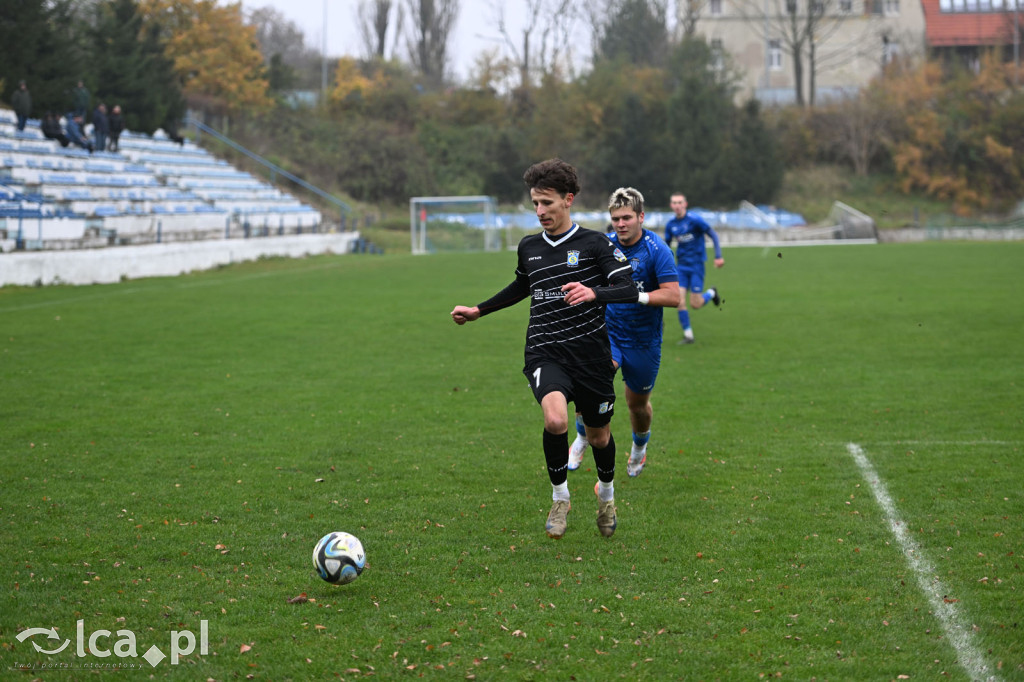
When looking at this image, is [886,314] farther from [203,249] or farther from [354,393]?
[203,249]

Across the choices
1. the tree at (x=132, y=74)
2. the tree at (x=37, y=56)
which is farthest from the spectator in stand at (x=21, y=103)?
the tree at (x=132, y=74)

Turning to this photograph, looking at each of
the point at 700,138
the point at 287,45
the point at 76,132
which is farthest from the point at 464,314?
the point at 287,45

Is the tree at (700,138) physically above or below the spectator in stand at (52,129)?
above

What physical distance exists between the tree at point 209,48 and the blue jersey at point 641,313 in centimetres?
4942

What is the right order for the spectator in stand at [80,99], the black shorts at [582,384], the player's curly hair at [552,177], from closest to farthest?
the player's curly hair at [552,177], the black shorts at [582,384], the spectator in stand at [80,99]

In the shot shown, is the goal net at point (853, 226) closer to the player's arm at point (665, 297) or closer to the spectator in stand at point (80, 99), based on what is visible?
the spectator in stand at point (80, 99)

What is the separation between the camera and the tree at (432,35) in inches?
2749

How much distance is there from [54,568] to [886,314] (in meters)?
15.2

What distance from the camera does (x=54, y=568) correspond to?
209 inches

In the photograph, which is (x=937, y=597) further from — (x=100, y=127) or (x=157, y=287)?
(x=100, y=127)

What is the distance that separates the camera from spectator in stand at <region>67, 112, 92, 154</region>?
32.9m

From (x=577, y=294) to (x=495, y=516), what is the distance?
1.79 m

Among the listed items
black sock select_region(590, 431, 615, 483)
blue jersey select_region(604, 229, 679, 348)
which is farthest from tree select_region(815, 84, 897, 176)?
black sock select_region(590, 431, 615, 483)

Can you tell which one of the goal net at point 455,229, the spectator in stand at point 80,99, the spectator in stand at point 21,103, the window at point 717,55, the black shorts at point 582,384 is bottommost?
the black shorts at point 582,384
